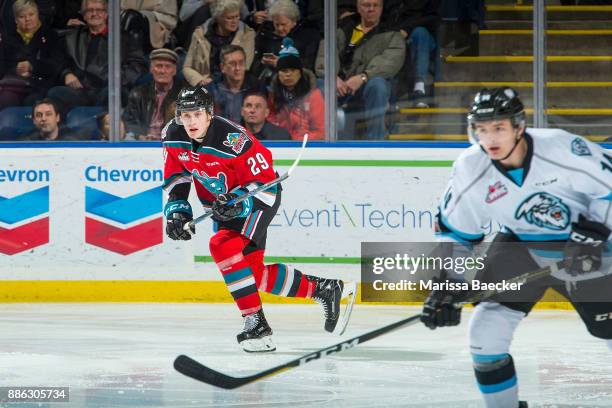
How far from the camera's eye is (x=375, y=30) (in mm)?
6188

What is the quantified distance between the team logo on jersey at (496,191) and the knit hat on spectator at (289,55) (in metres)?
3.16

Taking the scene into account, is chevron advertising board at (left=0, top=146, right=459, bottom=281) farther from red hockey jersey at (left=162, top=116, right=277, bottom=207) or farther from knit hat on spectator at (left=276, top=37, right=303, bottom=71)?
red hockey jersey at (left=162, top=116, right=277, bottom=207)

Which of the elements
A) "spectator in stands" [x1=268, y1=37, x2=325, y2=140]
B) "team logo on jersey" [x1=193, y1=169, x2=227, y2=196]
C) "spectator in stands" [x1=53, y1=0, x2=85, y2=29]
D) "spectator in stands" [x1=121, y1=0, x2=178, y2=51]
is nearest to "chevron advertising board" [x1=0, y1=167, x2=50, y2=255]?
"spectator in stands" [x1=53, y1=0, x2=85, y2=29]

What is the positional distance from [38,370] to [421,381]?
132 cm

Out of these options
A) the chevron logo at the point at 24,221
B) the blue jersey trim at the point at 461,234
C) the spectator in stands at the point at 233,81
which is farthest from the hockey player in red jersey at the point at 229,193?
the blue jersey trim at the point at 461,234

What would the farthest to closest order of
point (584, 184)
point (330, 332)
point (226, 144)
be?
point (330, 332) < point (226, 144) < point (584, 184)

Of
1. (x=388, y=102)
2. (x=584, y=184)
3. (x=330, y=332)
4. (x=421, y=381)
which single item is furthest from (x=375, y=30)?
(x=584, y=184)

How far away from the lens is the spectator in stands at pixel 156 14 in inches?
250

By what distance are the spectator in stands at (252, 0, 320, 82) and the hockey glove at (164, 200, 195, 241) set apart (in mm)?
1567

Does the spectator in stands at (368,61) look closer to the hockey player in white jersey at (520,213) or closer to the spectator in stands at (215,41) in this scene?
the spectator in stands at (215,41)

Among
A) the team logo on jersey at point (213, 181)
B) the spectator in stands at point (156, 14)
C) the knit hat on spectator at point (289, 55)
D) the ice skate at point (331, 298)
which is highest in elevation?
the spectator in stands at point (156, 14)

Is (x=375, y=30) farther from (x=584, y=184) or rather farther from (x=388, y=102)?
(x=584, y=184)

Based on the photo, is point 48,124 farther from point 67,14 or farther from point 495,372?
point 495,372

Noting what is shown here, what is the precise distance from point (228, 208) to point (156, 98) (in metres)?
1.71
